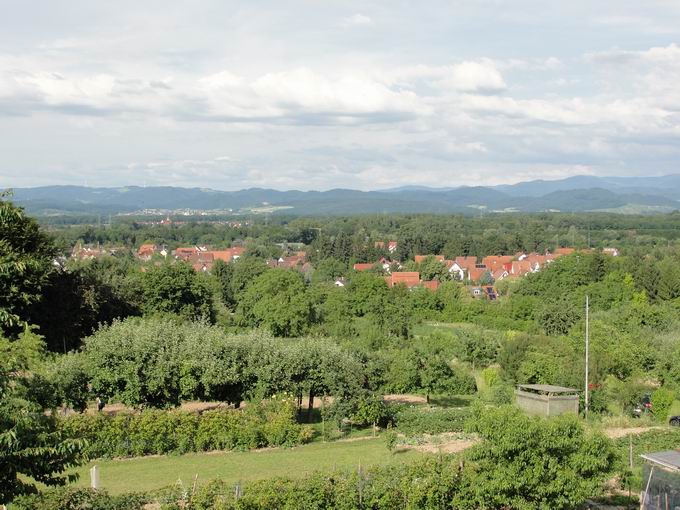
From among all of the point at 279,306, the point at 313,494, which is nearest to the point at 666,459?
the point at 313,494

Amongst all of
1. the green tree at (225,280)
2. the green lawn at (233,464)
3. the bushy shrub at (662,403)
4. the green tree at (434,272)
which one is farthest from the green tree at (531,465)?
the green tree at (434,272)

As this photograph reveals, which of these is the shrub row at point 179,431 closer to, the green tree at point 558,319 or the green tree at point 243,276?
the green tree at point 558,319

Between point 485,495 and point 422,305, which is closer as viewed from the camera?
point 485,495

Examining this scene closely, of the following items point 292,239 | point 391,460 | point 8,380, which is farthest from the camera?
point 292,239

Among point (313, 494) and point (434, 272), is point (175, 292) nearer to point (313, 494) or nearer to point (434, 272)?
point (313, 494)

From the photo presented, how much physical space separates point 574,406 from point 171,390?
1190 centimetres

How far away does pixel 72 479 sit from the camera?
9367 mm

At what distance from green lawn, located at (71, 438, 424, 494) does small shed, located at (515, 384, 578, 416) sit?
16.6ft

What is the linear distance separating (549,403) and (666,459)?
8.76 metres

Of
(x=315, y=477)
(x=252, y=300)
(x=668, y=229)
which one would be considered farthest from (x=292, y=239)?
(x=315, y=477)

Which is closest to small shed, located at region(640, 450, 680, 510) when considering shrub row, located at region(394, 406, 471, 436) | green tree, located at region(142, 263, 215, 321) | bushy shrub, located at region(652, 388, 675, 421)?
shrub row, located at region(394, 406, 471, 436)

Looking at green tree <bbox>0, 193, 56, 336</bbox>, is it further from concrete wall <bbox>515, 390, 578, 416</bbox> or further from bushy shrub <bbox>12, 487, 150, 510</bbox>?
concrete wall <bbox>515, 390, 578, 416</bbox>

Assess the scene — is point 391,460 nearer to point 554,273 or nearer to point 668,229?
point 554,273

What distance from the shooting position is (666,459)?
1196cm
